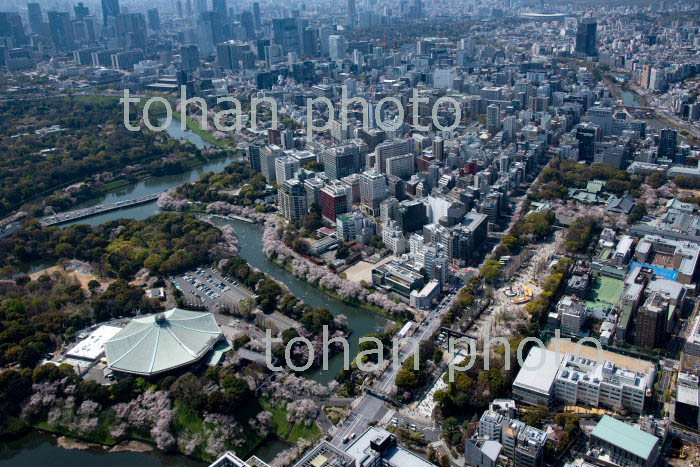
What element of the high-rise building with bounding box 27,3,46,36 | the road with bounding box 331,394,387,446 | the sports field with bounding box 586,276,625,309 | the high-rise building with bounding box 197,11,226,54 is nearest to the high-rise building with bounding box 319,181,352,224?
the sports field with bounding box 586,276,625,309

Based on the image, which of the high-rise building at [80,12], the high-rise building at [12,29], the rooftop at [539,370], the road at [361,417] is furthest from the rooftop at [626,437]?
the high-rise building at [80,12]

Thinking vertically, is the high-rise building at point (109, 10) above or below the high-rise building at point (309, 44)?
above

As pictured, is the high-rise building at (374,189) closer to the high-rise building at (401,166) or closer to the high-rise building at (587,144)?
the high-rise building at (401,166)

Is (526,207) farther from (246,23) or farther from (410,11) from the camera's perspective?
(410,11)

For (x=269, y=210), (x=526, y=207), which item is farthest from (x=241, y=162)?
Result: (x=526, y=207)

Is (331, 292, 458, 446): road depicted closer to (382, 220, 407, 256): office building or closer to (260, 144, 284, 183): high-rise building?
(382, 220, 407, 256): office building

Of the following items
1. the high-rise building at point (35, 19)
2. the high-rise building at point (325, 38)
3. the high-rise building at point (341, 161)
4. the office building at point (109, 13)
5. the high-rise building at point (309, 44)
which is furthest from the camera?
the office building at point (109, 13)

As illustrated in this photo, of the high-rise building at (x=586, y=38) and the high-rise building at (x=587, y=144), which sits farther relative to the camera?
the high-rise building at (x=586, y=38)
